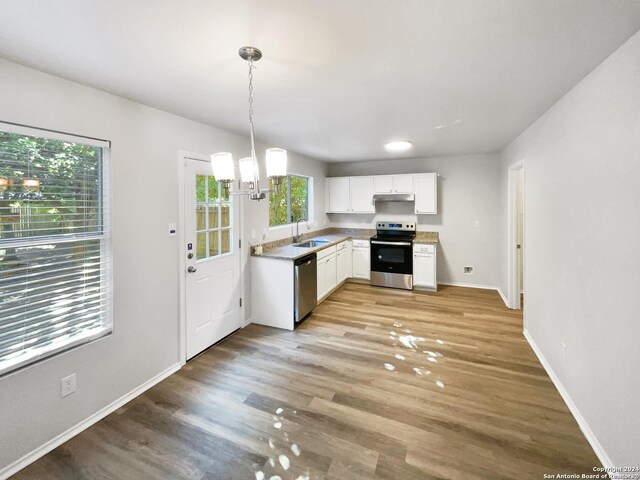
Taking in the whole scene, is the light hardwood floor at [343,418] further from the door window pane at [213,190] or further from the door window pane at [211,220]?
the door window pane at [213,190]

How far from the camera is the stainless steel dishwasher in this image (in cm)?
372

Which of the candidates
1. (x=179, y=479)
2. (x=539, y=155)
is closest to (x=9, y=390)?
(x=179, y=479)

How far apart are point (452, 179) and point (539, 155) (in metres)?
2.60

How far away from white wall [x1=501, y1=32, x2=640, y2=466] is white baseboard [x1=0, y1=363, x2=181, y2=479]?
3232 mm

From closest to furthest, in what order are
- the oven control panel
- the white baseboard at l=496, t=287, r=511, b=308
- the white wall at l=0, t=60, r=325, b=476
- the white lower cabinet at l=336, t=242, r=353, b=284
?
the white wall at l=0, t=60, r=325, b=476 < the white baseboard at l=496, t=287, r=511, b=308 < the white lower cabinet at l=336, t=242, r=353, b=284 < the oven control panel

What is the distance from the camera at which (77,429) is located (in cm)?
205

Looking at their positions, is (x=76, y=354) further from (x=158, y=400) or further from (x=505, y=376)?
(x=505, y=376)

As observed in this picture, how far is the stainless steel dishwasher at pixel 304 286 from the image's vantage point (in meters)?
3.72

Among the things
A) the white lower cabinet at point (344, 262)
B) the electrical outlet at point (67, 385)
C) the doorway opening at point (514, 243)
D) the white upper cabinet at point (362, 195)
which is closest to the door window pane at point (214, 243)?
the electrical outlet at point (67, 385)

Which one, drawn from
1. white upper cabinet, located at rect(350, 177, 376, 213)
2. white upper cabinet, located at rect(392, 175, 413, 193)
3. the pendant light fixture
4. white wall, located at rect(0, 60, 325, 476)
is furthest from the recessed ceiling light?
the pendant light fixture

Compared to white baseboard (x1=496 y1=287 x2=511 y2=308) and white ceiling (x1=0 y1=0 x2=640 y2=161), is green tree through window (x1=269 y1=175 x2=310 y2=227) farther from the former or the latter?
white baseboard (x1=496 y1=287 x2=511 y2=308)

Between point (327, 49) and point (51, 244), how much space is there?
209cm

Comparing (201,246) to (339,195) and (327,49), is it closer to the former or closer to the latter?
(327,49)

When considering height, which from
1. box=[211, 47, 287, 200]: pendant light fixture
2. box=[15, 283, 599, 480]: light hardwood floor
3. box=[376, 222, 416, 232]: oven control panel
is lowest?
box=[15, 283, 599, 480]: light hardwood floor
